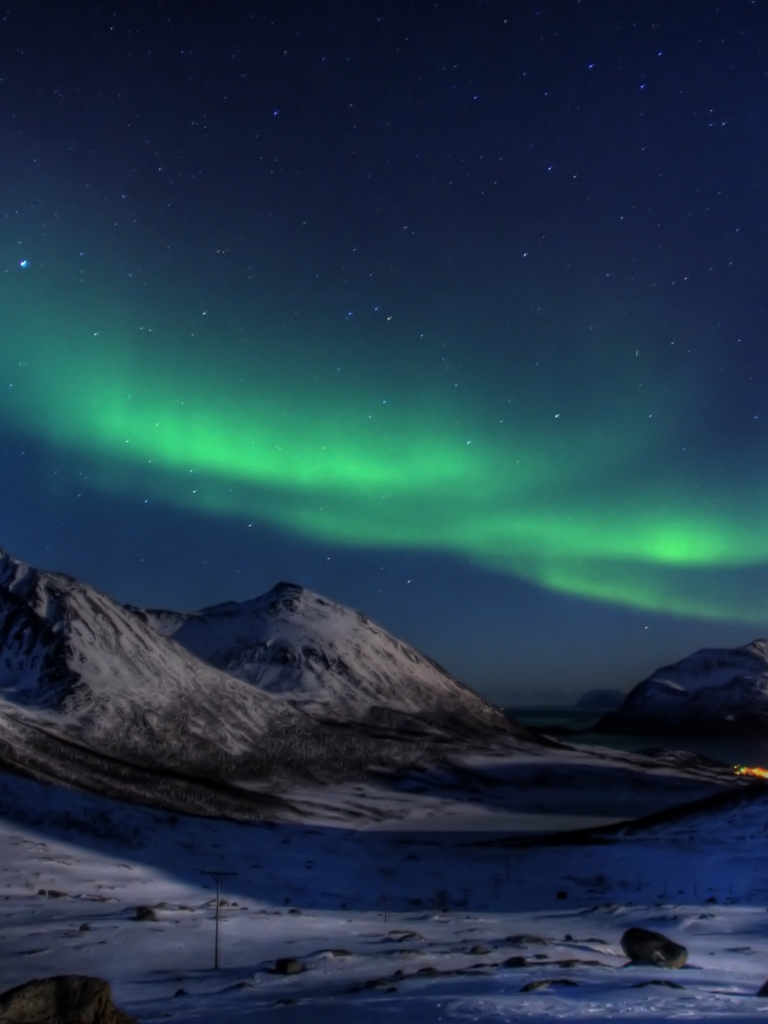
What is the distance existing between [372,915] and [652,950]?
34.6 meters

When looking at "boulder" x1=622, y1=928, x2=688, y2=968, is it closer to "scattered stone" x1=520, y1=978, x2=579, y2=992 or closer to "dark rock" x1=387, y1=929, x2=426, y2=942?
"scattered stone" x1=520, y1=978, x2=579, y2=992

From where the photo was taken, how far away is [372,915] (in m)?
60.1

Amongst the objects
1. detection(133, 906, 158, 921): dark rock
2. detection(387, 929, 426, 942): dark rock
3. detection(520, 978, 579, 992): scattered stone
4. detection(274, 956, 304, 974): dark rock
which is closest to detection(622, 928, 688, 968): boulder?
detection(520, 978, 579, 992): scattered stone

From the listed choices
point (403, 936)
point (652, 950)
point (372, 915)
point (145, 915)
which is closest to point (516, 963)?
point (652, 950)

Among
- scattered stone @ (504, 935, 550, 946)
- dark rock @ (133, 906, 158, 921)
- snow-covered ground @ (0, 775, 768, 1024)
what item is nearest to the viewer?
snow-covered ground @ (0, 775, 768, 1024)

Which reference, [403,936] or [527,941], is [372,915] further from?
[527,941]

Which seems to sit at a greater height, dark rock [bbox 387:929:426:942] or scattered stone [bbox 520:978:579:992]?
scattered stone [bbox 520:978:579:992]

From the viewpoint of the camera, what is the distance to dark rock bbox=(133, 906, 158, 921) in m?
43.6

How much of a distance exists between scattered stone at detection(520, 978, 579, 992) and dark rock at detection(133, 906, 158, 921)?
26939 millimetres

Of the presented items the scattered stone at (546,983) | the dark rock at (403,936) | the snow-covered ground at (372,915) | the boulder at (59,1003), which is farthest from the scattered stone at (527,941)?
the boulder at (59,1003)

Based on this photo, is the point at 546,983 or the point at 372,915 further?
the point at 372,915

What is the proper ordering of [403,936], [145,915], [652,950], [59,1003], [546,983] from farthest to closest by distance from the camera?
[145,915] < [403,936] < [652,950] < [546,983] < [59,1003]

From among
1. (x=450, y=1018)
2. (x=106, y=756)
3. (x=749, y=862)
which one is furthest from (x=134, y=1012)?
(x=106, y=756)

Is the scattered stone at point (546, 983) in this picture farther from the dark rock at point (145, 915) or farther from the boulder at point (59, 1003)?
the dark rock at point (145, 915)
